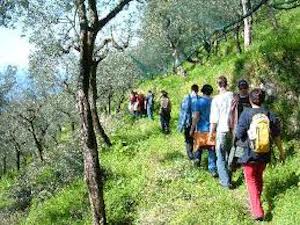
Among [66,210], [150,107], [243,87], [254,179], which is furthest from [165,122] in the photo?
[254,179]

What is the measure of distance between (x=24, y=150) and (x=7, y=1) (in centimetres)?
7935

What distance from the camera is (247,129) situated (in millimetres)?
11219

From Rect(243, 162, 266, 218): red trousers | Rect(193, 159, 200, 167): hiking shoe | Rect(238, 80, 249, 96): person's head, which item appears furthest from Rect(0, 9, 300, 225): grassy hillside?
Rect(238, 80, 249, 96): person's head

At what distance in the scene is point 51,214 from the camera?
18438 millimetres

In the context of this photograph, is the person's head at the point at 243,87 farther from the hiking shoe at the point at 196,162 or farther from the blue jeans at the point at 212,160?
the hiking shoe at the point at 196,162

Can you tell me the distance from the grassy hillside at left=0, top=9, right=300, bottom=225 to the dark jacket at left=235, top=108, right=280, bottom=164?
113 centimetres

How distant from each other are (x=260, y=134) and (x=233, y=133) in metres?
2.54

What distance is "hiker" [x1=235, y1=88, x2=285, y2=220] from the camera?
10930 mm

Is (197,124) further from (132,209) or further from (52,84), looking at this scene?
(52,84)

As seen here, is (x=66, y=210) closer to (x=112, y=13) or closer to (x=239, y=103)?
(x=112, y=13)

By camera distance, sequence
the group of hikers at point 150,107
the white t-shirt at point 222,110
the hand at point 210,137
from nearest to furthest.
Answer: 1. the white t-shirt at point 222,110
2. the hand at point 210,137
3. the group of hikers at point 150,107

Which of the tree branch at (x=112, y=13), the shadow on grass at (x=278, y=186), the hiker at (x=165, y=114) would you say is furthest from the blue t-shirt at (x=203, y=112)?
the hiker at (x=165, y=114)

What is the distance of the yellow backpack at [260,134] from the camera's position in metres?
10.9

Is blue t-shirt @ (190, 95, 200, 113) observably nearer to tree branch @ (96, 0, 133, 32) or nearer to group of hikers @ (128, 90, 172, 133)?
tree branch @ (96, 0, 133, 32)
